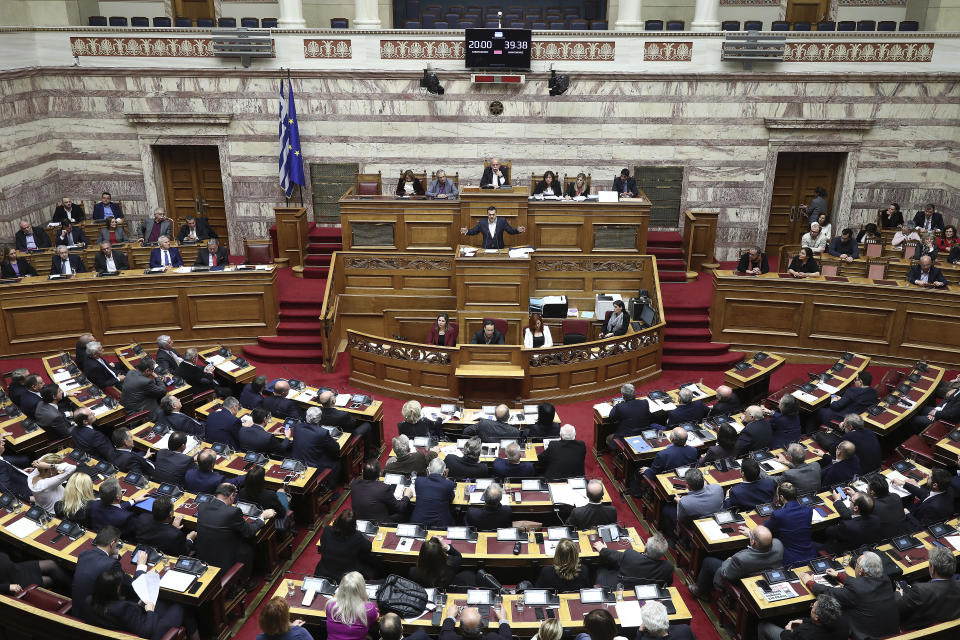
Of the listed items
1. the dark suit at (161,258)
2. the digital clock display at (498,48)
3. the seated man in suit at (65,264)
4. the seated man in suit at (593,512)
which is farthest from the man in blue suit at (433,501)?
the digital clock display at (498,48)

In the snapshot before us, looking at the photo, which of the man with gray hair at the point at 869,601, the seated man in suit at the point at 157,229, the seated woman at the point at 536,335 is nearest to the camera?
the man with gray hair at the point at 869,601

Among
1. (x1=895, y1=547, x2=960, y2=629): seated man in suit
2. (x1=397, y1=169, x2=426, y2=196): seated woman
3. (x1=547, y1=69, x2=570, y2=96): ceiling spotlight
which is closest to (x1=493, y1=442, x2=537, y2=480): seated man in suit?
(x1=895, y1=547, x2=960, y2=629): seated man in suit

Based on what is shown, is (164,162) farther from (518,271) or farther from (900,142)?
(900,142)

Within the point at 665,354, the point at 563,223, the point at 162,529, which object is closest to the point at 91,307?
the point at 162,529

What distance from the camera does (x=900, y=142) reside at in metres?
14.8

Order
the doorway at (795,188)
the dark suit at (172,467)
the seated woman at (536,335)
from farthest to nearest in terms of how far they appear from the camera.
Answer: the doorway at (795,188)
the seated woman at (536,335)
the dark suit at (172,467)

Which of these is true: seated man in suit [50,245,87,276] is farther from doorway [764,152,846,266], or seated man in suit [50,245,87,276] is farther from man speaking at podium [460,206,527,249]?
doorway [764,152,846,266]

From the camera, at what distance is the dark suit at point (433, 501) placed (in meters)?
7.10

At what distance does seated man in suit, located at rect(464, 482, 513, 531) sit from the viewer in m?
6.96

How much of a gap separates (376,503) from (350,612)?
5.73 feet

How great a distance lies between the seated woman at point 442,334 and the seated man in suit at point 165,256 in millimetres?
4809

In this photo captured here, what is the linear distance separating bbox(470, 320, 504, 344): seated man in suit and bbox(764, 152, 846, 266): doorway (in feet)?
24.5

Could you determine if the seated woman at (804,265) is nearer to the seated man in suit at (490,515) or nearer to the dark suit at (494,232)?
the dark suit at (494,232)

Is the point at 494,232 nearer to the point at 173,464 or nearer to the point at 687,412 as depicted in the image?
the point at 687,412
